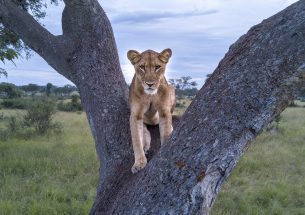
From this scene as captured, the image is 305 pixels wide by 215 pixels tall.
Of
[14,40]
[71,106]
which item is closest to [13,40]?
[14,40]

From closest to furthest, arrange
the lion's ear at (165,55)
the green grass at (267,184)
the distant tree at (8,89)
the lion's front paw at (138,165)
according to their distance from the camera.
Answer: the lion's front paw at (138,165), the lion's ear at (165,55), the green grass at (267,184), the distant tree at (8,89)

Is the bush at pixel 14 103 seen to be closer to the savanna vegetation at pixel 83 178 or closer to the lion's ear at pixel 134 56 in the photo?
the savanna vegetation at pixel 83 178

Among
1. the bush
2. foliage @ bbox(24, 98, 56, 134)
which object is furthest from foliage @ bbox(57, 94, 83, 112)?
foliage @ bbox(24, 98, 56, 134)

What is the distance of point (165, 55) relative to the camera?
4.12 m

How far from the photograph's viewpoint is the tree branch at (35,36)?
498 cm

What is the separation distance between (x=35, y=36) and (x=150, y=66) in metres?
1.84

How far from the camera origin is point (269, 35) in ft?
9.62

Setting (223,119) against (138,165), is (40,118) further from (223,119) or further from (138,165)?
(223,119)

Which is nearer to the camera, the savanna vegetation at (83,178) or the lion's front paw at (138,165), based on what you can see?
the lion's front paw at (138,165)

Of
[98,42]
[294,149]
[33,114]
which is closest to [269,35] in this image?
[98,42]

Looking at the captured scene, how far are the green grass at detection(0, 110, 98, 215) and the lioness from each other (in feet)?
10.3

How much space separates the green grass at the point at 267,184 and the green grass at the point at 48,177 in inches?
94.1

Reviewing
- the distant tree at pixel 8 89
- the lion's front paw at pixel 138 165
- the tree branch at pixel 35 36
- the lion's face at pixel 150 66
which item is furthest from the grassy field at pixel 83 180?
the distant tree at pixel 8 89

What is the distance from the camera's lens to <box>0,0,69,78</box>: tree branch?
16.3 ft
